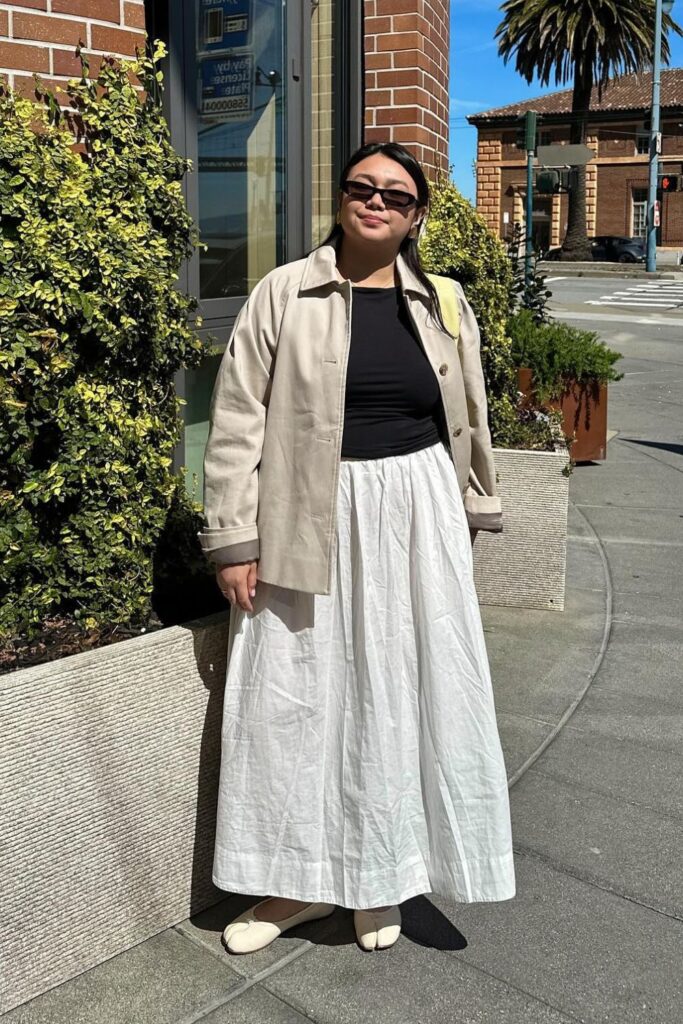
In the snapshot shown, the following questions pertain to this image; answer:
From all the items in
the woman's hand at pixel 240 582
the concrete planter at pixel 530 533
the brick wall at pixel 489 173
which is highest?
the brick wall at pixel 489 173

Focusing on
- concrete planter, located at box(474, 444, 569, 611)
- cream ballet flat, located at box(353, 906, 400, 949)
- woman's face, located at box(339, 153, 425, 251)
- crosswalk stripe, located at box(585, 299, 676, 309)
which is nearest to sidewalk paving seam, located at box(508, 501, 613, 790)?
concrete planter, located at box(474, 444, 569, 611)

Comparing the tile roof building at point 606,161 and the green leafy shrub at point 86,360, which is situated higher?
the tile roof building at point 606,161

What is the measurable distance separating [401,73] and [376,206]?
11.3ft

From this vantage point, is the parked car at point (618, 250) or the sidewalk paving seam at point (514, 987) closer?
the sidewalk paving seam at point (514, 987)

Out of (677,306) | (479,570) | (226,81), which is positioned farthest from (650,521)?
(677,306)

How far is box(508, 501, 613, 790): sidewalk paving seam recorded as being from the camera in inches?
153

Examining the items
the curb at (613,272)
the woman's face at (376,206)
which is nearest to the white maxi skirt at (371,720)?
the woman's face at (376,206)

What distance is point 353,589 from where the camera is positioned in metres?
2.70

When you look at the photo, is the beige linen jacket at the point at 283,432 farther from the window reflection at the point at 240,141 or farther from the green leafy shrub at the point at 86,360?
the window reflection at the point at 240,141

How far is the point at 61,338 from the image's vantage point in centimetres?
296

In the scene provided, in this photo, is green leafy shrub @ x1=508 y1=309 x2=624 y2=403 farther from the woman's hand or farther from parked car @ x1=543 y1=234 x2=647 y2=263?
parked car @ x1=543 y1=234 x2=647 y2=263

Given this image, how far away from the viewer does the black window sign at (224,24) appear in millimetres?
4945

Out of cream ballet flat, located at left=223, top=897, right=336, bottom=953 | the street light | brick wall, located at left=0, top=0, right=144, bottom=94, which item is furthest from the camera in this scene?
the street light

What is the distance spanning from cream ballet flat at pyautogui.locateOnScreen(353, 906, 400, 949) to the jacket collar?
159 cm
